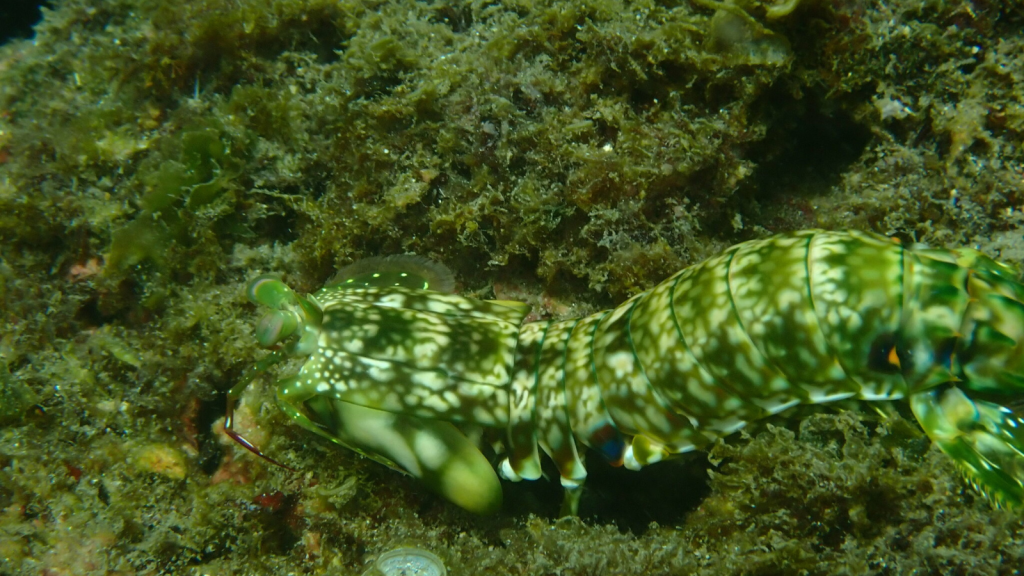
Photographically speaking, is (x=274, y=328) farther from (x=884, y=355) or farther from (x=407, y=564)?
(x=884, y=355)

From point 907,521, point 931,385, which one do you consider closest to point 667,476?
point 907,521

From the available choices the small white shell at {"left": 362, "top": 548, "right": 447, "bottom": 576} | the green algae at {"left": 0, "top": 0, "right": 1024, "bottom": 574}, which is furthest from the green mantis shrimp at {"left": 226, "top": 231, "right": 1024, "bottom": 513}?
the small white shell at {"left": 362, "top": 548, "right": 447, "bottom": 576}

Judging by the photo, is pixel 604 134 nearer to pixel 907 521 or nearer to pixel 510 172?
pixel 510 172

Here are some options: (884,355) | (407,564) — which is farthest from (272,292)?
(884,355)

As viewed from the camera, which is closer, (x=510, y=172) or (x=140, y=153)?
(x=510, y=172)

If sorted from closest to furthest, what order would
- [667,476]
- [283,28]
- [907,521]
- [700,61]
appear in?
[907,521]
[700,61]
[667,476]
[283,28]

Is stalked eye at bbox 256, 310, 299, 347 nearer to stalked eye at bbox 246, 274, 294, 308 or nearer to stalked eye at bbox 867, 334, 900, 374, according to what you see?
stalked eye at bbox 246, 274, 294, 308

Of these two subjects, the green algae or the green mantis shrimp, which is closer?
the green mantis shrimp
